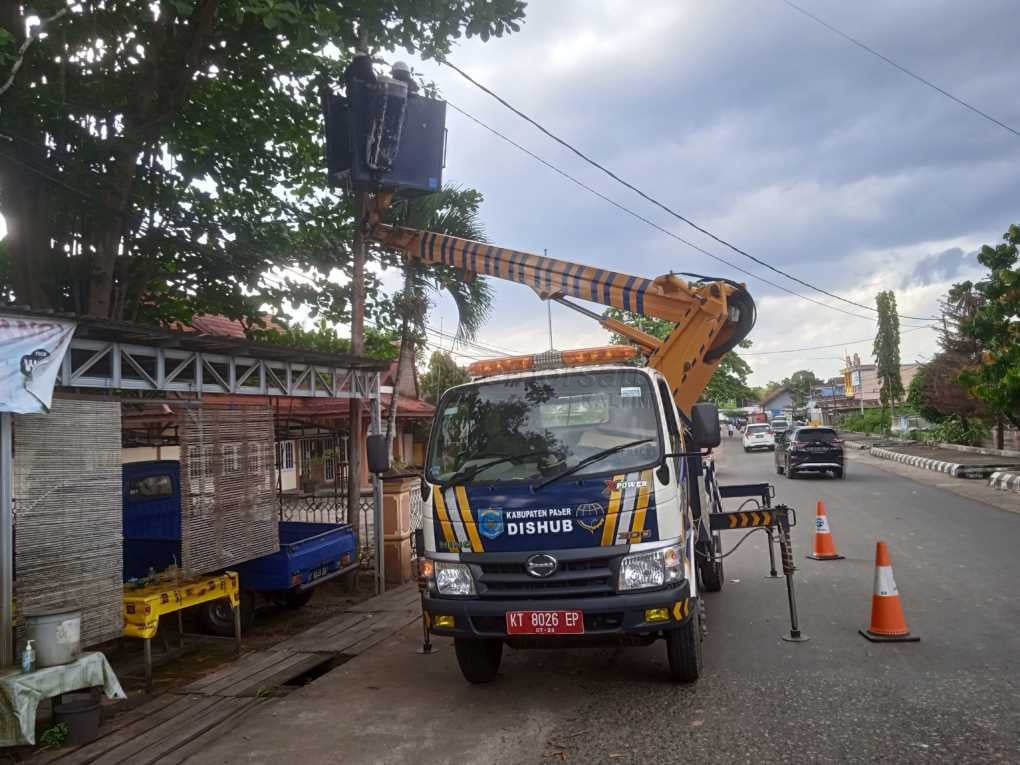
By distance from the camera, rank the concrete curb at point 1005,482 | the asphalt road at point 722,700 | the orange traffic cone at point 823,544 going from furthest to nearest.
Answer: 1. the concrete curb at point 1005,482
2. the orange traffic cone at point 823,544
3. the asphalt road at point 722,700

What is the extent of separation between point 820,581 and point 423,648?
4677 millimetres

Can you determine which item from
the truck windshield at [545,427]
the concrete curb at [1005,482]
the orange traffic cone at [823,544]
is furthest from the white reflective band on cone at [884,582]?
the concrete curb at [1005,482]

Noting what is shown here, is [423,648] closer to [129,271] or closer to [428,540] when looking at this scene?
[428,540]

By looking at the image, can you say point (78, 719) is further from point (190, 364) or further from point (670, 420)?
point (670, 420)

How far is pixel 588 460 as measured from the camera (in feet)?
16.8

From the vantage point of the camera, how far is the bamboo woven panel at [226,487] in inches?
270

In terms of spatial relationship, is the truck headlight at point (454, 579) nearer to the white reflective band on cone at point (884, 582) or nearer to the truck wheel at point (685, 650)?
the truck wheel at point (685, 650)

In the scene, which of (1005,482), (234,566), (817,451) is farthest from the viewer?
(817,451)

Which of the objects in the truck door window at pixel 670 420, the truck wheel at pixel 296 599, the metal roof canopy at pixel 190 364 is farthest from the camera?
the truck wheel at pixel 296 599

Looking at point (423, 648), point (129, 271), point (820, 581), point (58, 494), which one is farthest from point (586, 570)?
point (129, 271)

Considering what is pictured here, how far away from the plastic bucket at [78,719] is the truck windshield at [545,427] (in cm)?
276

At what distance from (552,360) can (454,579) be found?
1969mm

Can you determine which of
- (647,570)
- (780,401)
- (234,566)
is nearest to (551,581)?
(647,570)

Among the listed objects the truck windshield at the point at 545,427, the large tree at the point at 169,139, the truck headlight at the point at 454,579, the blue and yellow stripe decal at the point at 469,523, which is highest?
the large tree at the point at 169,139
